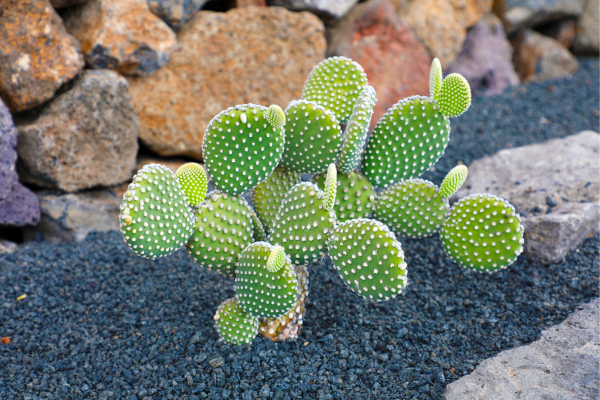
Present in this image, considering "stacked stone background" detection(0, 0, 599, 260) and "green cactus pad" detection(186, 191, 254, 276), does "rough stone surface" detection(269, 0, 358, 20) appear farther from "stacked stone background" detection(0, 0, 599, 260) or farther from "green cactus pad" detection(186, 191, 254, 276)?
"green cactus pad" detection(186, 191, 254, 276)

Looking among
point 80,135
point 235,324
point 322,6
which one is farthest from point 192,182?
point 322,6

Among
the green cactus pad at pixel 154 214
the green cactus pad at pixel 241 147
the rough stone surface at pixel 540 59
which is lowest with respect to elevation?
the rough stone surface at pixel 540 59

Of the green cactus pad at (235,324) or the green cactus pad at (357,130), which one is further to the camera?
the green cactus pad at (235,324)

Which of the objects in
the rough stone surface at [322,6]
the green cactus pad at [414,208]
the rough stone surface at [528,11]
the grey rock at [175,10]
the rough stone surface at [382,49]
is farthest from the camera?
the rough stone surface at [528,11]

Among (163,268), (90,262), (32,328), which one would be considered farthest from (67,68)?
(32,328)

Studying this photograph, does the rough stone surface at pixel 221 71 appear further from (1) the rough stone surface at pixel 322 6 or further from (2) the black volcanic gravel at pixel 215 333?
(2) the black volcanic gravel at pixel 215 333

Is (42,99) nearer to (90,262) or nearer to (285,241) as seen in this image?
(90,262)

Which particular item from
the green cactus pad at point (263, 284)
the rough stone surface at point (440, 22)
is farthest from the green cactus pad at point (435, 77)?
the rough stone surface at point (440, 22)

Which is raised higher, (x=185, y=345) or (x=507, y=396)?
(x=507, y=396)
